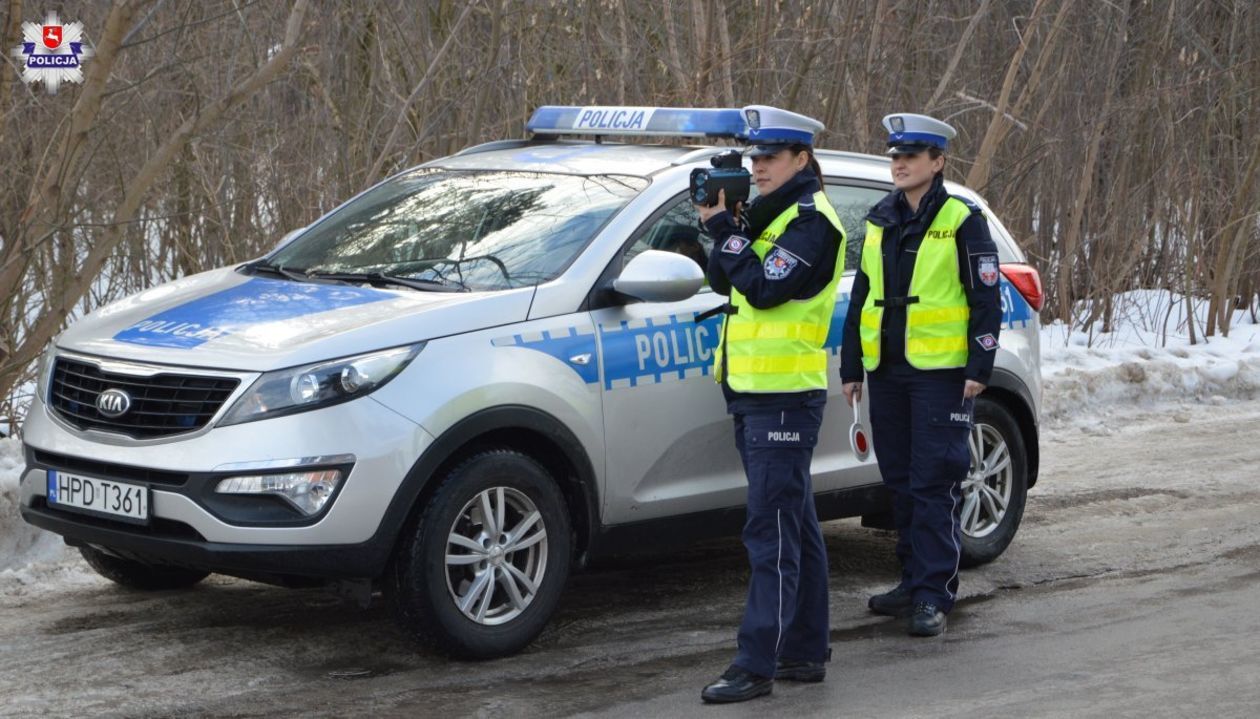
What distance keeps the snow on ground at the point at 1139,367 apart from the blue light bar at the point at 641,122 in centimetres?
458

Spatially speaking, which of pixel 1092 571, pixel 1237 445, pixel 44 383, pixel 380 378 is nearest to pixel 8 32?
pixel 44 383

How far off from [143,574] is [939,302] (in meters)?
3.04

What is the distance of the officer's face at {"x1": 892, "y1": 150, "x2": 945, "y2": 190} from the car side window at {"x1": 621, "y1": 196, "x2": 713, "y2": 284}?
717 millimetres

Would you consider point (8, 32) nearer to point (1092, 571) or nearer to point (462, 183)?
point (462, 183)

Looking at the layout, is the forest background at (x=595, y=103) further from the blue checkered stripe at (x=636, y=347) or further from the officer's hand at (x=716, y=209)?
the officer's hand at (x=716, y=209)

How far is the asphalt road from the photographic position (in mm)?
4922

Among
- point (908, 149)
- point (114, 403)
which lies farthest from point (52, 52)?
point (908, 149)

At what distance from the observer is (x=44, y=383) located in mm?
5531

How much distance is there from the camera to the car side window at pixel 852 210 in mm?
6398

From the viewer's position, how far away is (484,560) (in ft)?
17.2

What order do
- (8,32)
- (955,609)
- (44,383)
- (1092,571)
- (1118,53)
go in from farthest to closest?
1. (1118,53)
2. (8,32)
3. (1092,571)
4. (955,609)
5. (44,383)

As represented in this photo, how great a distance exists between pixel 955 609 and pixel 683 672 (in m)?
1.37

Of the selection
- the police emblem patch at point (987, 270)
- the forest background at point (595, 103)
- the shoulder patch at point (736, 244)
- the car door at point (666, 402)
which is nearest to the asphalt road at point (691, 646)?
the car door at point (666, 402)

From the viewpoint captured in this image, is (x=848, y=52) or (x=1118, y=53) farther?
(x=1118, y=53)
